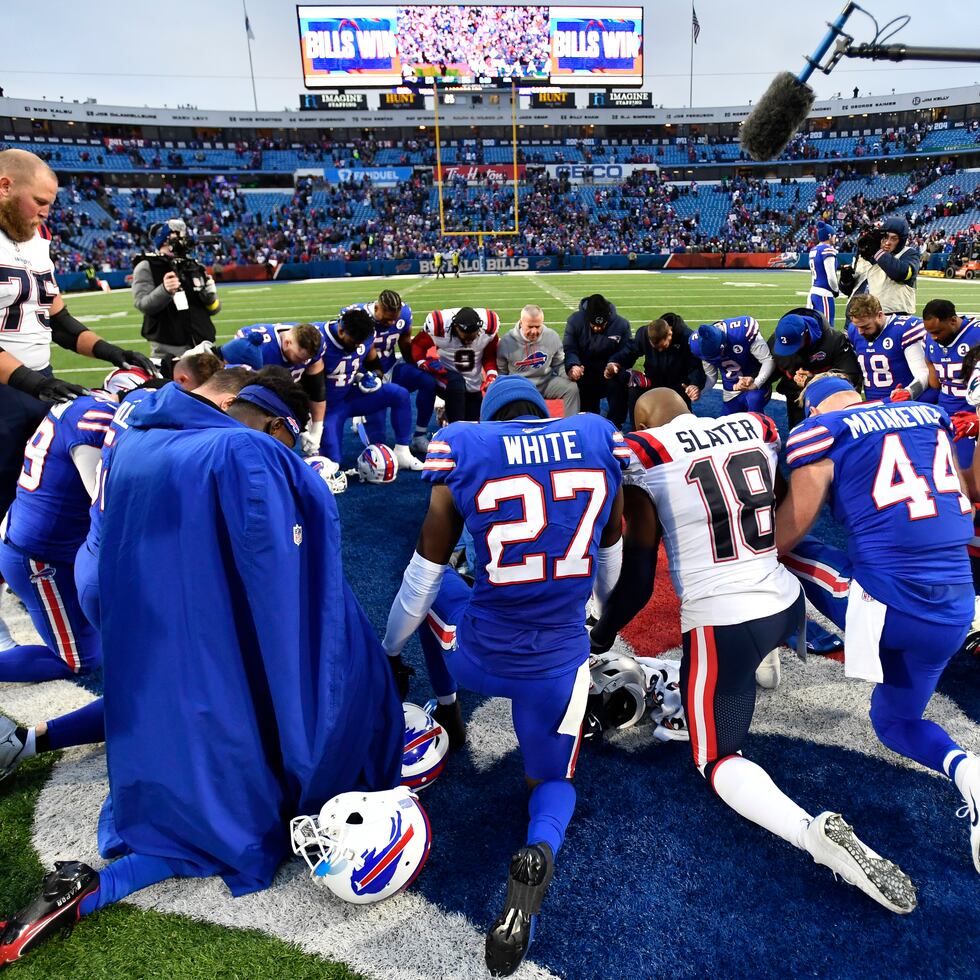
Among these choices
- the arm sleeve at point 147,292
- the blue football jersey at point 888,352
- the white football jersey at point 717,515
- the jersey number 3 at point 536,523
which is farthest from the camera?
the arm sleeve at point 147,292

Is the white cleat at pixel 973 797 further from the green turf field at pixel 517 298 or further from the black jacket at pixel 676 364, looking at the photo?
the green turf field at pixel 517 298

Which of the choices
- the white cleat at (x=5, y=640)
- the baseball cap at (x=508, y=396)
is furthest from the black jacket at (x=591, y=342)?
the white cleat at (x=5, y=640)

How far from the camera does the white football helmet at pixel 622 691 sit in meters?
3.23

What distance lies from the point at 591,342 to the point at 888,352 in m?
2.91

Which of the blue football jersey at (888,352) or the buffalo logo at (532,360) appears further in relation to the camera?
the buffalo logo at (532,360)

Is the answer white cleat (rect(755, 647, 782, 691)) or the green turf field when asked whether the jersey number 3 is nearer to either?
white cleat (rect(755, 647, 782, 691))

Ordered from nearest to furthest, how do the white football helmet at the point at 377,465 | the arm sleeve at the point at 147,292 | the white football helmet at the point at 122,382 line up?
the white football helmet at the point at 122,382
the arm sleeve at the point at 147,292
the white football helmet at the point at 377,465

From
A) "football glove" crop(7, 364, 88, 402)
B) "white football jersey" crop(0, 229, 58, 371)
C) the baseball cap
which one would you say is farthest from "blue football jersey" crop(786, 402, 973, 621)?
"white football jersey" crop(0, 229, 58, 371)

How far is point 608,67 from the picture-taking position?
1881 inches

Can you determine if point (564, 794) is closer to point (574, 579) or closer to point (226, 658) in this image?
point (574, 579)

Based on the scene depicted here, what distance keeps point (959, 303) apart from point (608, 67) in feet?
129

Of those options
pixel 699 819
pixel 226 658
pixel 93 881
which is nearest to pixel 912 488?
pixel 699 819

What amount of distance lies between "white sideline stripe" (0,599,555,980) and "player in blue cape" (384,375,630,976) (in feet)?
1.33

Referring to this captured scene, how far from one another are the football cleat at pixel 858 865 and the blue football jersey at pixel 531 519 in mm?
1000
